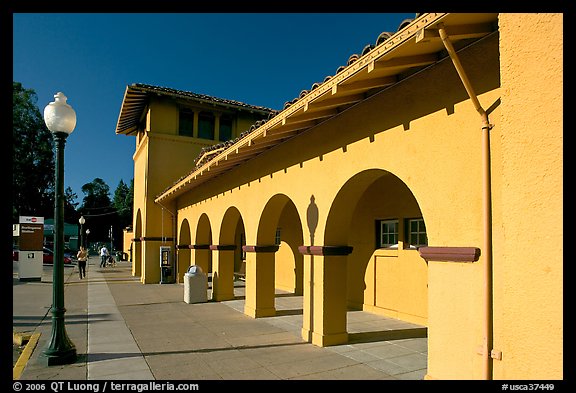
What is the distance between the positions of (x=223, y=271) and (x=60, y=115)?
728 centimetres

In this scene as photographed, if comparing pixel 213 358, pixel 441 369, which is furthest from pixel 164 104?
pixel 441 369

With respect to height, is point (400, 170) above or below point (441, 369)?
above

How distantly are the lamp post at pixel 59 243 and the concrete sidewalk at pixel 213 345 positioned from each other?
222mm

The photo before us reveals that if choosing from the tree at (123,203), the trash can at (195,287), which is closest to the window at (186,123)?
the trash can at (195,287)

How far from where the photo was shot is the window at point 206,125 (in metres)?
20.5

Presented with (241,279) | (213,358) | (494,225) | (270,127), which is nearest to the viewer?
(494,225)

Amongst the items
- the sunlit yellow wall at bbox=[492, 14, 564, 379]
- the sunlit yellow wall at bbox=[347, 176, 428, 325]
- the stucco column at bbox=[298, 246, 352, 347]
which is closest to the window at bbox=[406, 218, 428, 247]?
the sunlit yellow wall at bbox=[347, 176, 428, 325]

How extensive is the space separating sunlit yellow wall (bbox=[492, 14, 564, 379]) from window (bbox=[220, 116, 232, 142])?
61.6 feet

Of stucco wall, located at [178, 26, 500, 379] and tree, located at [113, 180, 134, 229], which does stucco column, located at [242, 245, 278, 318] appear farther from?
tree, located at [113, 180, 134, 229]

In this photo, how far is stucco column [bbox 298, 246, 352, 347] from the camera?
7.09 meters

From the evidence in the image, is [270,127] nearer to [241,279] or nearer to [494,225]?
[494,225]

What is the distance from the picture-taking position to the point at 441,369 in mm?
4551
